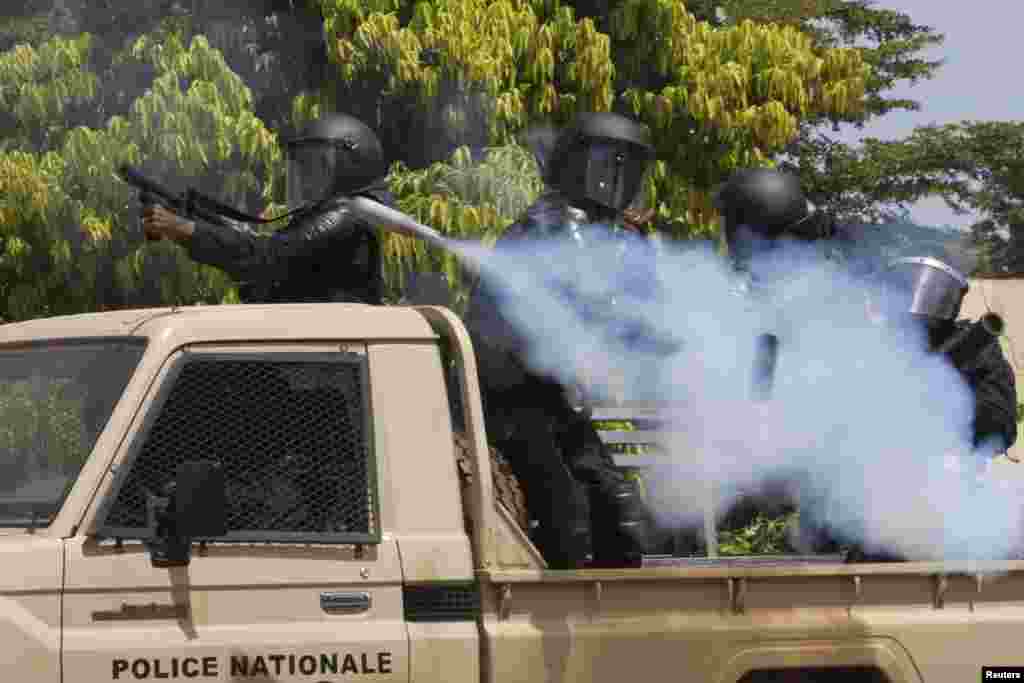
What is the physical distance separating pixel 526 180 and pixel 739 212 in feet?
16.7

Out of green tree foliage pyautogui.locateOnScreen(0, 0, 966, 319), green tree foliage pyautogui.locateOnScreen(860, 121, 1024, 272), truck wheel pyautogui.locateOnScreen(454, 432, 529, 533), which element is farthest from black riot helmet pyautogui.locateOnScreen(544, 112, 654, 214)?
green tree foliage pyautogui.locateOnScreen(860, 121, 1024, 272)

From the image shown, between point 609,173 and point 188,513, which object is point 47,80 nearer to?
point 609,173

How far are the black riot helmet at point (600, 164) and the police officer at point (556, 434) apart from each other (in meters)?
0.01

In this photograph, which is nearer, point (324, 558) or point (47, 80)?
point (324, 558)

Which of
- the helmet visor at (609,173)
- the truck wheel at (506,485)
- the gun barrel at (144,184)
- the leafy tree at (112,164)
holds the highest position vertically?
the helmet visor at (609,173)

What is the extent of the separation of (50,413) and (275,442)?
0.72m

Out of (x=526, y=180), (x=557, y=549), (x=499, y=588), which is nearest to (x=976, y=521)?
(x=557, y=549)

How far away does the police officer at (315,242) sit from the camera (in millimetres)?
6648

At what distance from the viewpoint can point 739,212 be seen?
7.62 meters

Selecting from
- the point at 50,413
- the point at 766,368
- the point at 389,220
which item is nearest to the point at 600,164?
the point at 389,220

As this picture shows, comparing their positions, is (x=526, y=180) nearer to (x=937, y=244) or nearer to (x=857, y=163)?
(x=937, y=244)

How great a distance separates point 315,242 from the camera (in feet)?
21.7

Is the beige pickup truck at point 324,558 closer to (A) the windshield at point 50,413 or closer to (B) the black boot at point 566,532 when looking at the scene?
(A) the windshield at point 50,413

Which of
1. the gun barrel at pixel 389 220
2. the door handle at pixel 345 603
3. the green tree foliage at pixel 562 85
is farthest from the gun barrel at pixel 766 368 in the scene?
the green tree foliage at pixel 562 85
